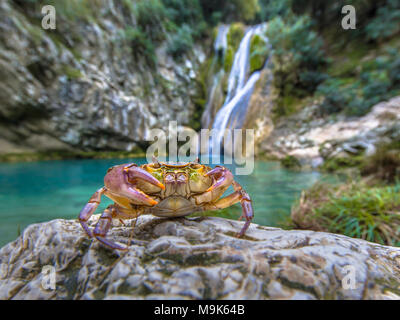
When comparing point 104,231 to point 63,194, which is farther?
point 63,194

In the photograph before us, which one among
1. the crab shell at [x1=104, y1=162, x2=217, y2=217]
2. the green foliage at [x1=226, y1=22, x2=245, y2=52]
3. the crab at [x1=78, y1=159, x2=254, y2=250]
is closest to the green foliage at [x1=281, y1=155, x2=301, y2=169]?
the crab at [x1=78, y1=159, x2=254, y2=250]

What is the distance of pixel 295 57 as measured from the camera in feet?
36.7

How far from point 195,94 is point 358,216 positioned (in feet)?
47.6

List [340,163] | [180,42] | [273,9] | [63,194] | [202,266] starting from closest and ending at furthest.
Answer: [202,266]
[63,194]
[340,163]
[180,42]
[273,9]

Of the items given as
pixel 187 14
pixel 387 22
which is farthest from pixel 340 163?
pixel 187 14

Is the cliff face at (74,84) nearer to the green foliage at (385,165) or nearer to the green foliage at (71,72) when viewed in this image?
the green foliage at (71,72)

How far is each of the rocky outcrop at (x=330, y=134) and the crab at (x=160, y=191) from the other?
20.6 feet

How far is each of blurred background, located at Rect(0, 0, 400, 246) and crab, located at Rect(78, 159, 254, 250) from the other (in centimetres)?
196

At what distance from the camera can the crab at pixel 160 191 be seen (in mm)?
1196

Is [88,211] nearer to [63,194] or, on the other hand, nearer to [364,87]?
[63,194]

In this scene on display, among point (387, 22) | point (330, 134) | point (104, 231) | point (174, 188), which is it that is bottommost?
point (104, 231)

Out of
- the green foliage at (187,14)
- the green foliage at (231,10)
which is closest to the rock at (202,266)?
the green foliage at (187,14)
